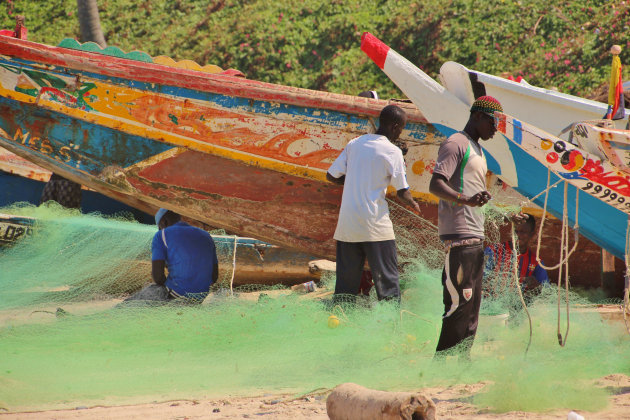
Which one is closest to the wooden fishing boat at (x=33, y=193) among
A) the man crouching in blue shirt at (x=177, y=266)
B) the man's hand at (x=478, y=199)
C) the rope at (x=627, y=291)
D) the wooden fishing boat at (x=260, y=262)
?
the wooden fishing boat at (x=260, y=262)

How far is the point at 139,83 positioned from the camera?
6438 mm

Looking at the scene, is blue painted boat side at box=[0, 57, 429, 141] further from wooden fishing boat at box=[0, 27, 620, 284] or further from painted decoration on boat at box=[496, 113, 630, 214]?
painted decoration on boat at box=[496, 113, 630, 214]

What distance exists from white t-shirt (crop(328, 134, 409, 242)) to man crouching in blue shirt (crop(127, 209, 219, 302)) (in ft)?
4.03

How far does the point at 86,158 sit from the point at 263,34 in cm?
811

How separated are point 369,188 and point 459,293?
1.17 metres

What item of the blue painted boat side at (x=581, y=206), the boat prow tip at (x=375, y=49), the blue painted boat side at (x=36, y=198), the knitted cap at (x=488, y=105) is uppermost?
the boat prow tip at (x=375, y=49)

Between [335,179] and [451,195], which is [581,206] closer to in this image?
[335,179]

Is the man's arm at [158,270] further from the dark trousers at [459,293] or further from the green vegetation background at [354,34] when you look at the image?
the green vegetation background at [354,34]

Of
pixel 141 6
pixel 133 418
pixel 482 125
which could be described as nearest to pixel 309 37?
pixel 141 6

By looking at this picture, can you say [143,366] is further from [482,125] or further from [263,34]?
[263,34]

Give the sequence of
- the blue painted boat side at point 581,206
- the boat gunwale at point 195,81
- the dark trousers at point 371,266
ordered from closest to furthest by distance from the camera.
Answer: the dark trousers at point 371,266 → the blue painted boat side at point 581,206 → the boat gunwale at point 195,81

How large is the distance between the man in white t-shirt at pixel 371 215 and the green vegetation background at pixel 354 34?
6403mm

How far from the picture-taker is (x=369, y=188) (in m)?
5.02

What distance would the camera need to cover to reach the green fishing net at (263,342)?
3834mm
